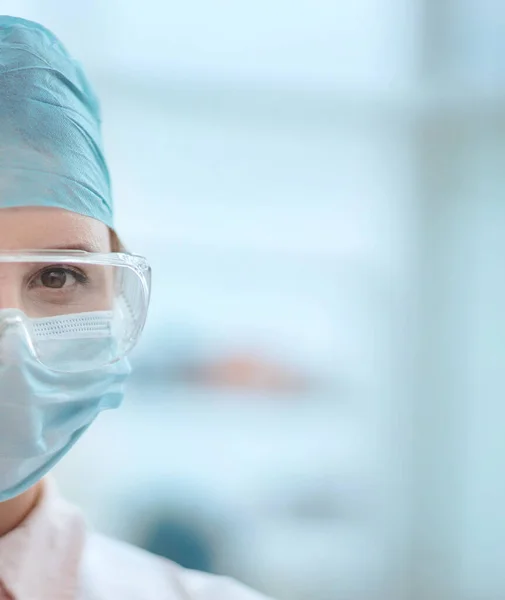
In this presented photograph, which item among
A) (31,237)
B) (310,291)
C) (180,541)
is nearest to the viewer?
(31,237)

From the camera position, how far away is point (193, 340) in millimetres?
2127

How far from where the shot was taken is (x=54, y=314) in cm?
93

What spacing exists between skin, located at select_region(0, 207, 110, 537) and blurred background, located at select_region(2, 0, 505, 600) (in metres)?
1.09

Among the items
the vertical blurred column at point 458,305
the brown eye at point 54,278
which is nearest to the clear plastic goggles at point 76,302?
the brown eye at point 54,278

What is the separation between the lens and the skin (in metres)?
0.86

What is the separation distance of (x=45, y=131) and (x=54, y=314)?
0.22 meters

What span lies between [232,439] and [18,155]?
1.47 m

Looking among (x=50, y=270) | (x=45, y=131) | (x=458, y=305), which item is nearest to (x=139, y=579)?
(x=50, y=270)

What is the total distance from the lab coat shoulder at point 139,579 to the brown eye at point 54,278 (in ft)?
1.20

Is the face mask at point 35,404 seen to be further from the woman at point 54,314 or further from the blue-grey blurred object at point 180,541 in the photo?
the blue-grey blurred object at point 180,541

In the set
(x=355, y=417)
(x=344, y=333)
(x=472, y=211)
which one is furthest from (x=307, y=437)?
(x=472, y=211)

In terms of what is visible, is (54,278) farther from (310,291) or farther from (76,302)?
(310,291)

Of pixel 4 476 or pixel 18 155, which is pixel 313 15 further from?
pixel 4 476

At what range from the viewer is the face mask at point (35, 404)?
33.6 inches
